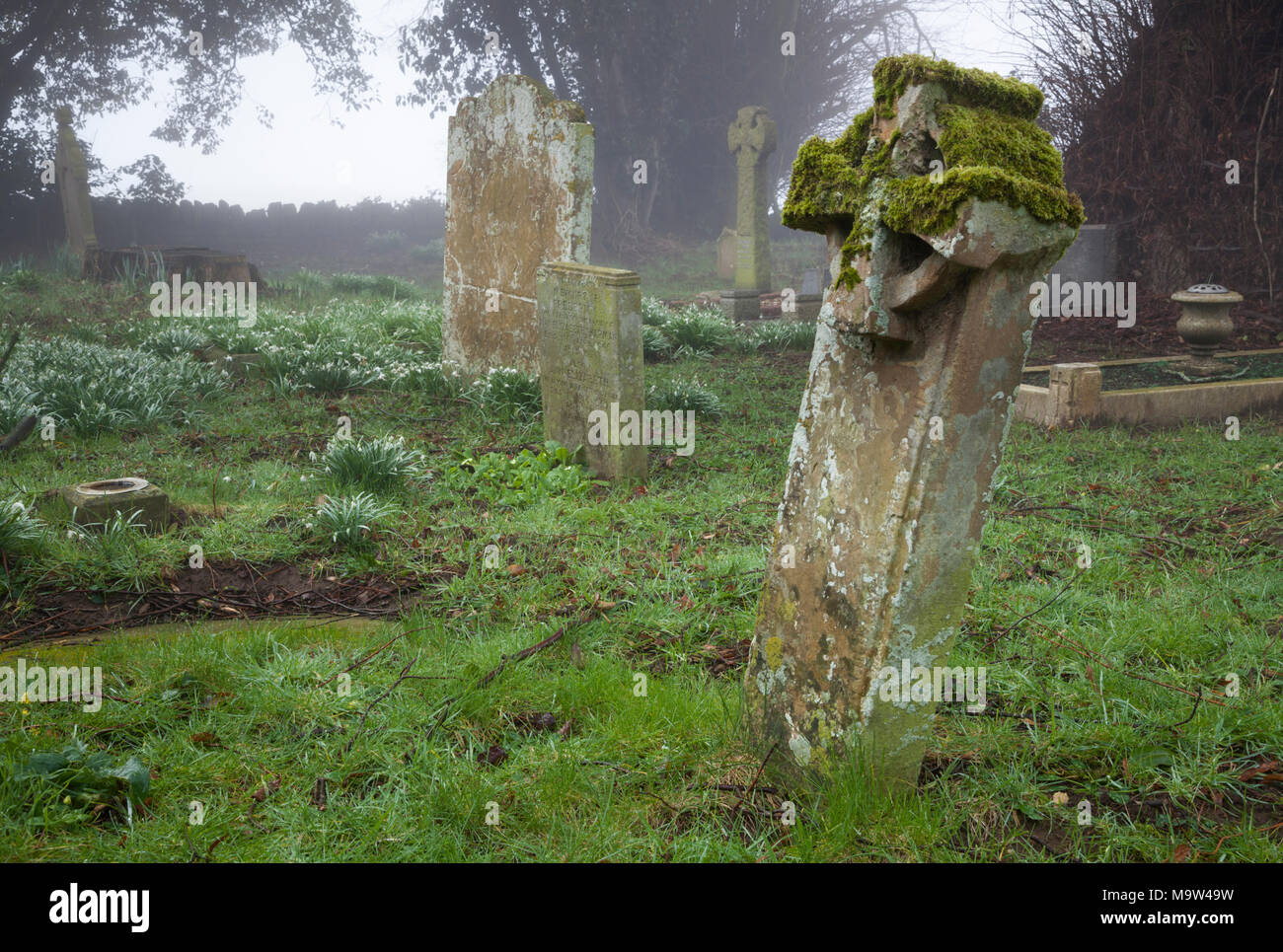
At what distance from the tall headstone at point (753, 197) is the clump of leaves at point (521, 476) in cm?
977

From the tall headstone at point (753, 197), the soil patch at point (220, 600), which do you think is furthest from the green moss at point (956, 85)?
the tall headstone at point (753, 197)

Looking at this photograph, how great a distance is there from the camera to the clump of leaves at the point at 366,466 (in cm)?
578

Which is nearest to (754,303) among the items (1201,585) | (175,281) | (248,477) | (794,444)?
(175,281)

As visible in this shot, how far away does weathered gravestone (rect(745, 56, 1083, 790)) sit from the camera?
7.55ft

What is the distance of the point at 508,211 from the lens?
28.5 feet

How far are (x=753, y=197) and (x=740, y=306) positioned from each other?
2314 mm

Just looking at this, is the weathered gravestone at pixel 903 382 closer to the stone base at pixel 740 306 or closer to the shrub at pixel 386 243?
the stone base at pixel 740 306

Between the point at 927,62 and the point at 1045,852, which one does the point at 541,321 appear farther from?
the point at 1045,852

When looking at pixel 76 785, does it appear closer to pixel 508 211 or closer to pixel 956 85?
pixel 956 85

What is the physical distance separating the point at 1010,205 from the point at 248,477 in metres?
5.28

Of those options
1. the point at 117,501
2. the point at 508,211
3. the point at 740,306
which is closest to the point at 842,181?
the point at 117,501

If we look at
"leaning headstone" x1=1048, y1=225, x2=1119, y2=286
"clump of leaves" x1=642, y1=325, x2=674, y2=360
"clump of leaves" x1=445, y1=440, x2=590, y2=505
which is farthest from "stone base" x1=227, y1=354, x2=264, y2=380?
"leaning headstone" x1=1048, y1=225, x2=1119, y2=286

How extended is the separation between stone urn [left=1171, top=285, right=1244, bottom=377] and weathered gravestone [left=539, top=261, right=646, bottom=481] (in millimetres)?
5983

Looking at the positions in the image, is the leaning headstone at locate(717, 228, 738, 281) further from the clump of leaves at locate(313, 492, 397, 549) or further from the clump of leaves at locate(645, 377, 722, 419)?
the clump of leaves at locate(313, 492, 397, 549)
